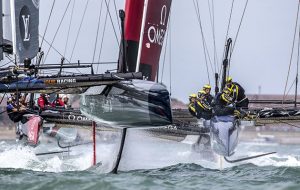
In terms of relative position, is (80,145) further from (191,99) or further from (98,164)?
(98,164)

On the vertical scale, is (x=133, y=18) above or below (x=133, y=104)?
above

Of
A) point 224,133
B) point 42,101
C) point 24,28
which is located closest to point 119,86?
point 24,28

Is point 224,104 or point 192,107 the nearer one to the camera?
point 224,104

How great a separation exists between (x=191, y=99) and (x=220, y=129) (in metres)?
2.02

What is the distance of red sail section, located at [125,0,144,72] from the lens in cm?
1495

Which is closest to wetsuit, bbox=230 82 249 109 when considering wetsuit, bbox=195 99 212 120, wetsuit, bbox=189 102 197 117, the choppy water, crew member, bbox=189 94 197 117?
wetsuit, bbox=195 99 212 120

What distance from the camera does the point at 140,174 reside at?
11.3 metres

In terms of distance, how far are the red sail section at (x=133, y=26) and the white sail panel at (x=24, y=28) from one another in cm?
197

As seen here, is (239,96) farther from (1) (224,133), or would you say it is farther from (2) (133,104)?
(2) (133,104)

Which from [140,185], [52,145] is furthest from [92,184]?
[52,145]

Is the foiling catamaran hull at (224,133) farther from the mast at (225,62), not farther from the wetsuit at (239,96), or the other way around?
the mast at (225,62)

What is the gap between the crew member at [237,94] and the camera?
1388 centimetres

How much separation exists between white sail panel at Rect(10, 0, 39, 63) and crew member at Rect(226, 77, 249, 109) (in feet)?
10.6

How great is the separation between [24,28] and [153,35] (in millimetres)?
3011
